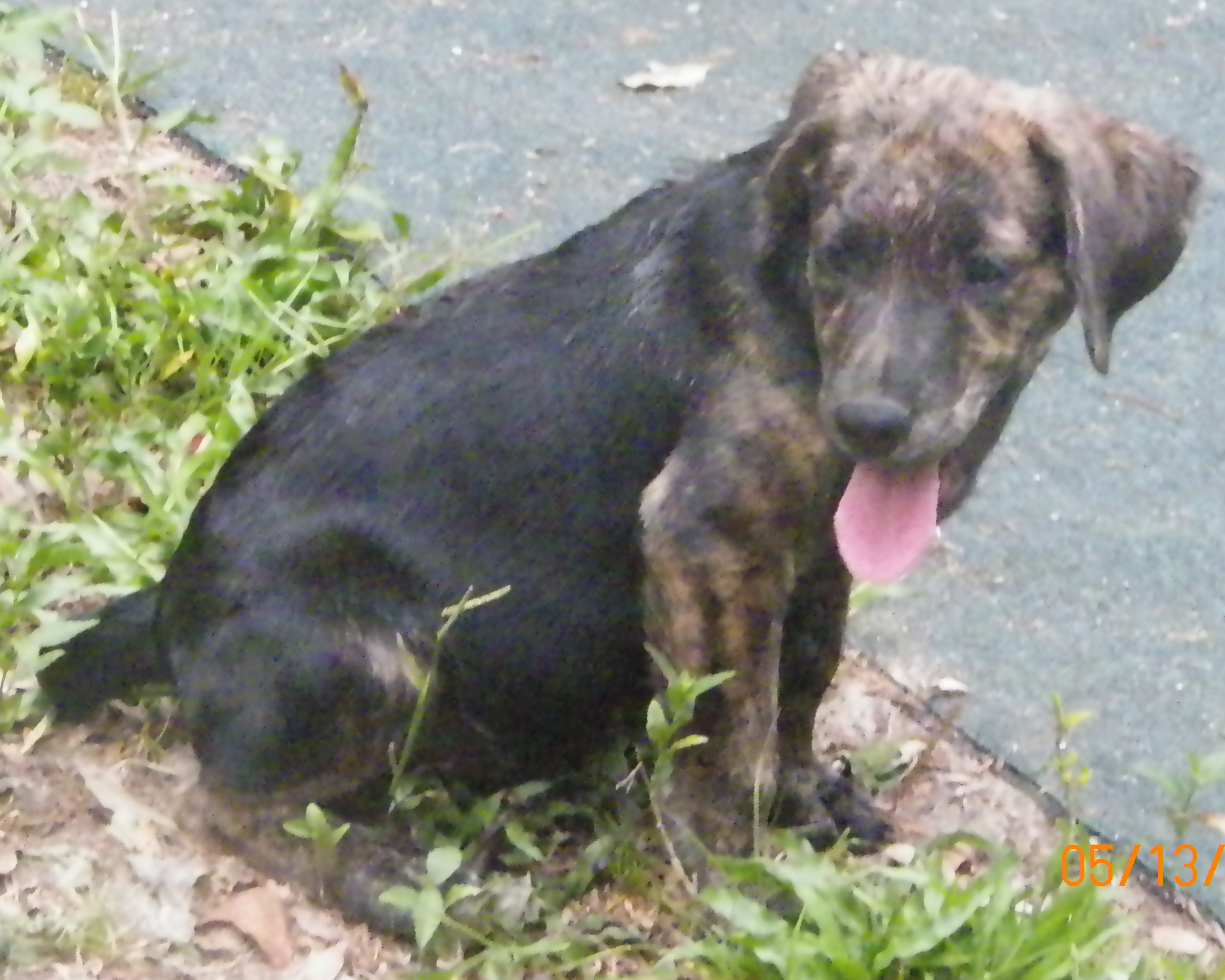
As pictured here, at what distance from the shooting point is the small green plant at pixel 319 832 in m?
2.69

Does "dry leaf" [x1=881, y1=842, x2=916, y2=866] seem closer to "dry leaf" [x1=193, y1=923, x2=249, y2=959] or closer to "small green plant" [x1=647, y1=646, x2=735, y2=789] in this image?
"small green plant" [x1=647, y1=646, x2=735, y2=789]

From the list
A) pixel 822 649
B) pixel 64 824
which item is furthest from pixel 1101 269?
pixel 64 824

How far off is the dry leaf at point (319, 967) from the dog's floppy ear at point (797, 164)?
1523 millimetres

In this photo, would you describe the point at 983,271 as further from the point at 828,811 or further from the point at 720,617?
the point at 828,811

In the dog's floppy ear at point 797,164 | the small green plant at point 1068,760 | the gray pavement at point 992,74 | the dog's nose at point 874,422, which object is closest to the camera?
the dog's nose at point 874,422

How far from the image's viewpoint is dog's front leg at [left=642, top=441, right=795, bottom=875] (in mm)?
2553

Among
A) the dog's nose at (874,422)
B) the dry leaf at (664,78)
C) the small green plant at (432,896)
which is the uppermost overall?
the dog's nose at (874,422)

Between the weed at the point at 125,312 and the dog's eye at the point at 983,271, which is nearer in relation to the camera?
the dog's eye at the point at 983,271

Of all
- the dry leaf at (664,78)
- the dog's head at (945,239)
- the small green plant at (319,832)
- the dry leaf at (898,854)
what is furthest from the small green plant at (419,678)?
the dry leaf at (664,78)

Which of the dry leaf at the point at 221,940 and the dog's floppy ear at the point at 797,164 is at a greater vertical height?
the dog's floppy ear at the point at 797,164

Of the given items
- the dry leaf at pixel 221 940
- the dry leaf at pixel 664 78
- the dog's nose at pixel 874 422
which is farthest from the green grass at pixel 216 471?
the dry leaf at pixel 664 78

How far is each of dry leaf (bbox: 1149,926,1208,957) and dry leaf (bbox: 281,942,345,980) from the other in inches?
63.1

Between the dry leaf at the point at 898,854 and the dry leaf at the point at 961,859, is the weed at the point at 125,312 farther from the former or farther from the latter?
the dry leaf at the point at 961,859
